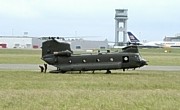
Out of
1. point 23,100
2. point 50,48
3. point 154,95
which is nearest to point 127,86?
point 154,95

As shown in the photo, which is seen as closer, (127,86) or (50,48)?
(127,86)

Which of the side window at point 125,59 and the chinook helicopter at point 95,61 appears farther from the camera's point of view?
the side window at point 125,59

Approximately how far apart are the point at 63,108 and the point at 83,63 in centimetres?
2002

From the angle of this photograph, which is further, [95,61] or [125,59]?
[125,59]

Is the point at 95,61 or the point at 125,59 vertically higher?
the point at 125,59

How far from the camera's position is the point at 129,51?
1325 inches

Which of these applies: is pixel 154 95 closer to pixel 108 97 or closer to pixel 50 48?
pixel 108 97

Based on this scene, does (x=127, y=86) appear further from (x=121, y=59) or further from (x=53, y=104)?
(x=121, y=59)

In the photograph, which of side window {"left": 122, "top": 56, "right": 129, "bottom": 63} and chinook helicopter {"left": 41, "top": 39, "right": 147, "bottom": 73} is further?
side window {"left": 122, "top": 56, "right": 129, "bottom": 63}

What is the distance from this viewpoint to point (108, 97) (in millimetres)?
14992

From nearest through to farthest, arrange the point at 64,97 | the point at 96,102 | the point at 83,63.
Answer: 1. the point at 96,102
2. the point at 64,97
3. the point at 83,63

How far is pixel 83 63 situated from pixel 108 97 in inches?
684

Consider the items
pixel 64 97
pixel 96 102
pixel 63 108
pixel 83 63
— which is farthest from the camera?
pixel 83 63

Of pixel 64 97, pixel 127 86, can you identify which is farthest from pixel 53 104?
pixel 127 86
